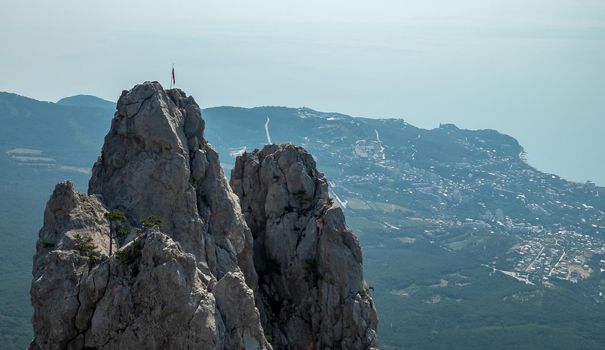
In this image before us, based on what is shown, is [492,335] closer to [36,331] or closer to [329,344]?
[329,344]

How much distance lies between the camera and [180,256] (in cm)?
4038

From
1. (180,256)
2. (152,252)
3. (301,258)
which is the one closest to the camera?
(152,252)

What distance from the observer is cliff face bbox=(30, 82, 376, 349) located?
3959cm

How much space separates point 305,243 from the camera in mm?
64188

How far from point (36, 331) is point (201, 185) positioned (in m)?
19.7

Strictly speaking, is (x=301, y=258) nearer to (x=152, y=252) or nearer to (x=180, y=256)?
(x=180, y=256)

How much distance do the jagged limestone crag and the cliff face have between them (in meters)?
0.12

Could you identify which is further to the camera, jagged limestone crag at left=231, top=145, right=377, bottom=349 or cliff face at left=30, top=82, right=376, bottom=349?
jagged limestone crag at left=231, top=145, right=377, bottom=349

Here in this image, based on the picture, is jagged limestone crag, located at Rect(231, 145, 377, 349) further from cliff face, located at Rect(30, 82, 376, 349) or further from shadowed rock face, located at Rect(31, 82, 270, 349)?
shadowed rock face, located at Rect(31, 82, 270, 349)

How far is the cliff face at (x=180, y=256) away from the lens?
130 feet

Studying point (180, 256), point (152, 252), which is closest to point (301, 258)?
point (180, 256)

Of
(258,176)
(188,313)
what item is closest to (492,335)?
(258,176)

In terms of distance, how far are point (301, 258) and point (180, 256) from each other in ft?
80.8

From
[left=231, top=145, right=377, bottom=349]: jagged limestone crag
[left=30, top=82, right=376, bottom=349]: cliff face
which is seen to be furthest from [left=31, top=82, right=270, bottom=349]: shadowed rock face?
[left=231, top=145, right=377, bottom=349]: jagged limestone crag
